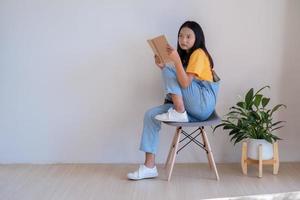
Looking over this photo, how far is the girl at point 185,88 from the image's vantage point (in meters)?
2.61

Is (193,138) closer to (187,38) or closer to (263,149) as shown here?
(263,149)

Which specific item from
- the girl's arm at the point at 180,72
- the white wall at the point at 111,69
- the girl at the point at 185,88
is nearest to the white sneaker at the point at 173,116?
the girl at the point at 185,88

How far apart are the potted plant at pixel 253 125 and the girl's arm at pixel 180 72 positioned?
418 millimetres

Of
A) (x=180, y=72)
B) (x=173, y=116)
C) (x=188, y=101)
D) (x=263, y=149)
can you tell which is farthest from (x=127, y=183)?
(x=263, y=149)

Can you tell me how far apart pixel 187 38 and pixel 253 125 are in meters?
0.67

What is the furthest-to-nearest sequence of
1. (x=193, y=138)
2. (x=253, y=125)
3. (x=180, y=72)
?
(x=193, y=138) < (x=253, y=125) < (x=180, y=72)

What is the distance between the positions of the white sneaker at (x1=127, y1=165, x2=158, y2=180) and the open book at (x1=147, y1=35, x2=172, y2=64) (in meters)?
0.65

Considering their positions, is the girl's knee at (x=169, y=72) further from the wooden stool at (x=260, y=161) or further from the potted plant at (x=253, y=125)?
the wooden stool at (x=260, y=161)

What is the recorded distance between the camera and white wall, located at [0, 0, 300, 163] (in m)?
2.90

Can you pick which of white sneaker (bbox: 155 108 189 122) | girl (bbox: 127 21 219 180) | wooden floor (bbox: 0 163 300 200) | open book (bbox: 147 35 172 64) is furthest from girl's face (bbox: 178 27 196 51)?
wooden floor (bbox: 0 163 300 200)

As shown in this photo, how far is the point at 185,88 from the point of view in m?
2.64

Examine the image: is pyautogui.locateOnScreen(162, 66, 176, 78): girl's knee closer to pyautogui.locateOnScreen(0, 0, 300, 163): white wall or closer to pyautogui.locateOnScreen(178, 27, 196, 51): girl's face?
pyautogui.locateOnScreen(178, 27, 196, 51): girl's face

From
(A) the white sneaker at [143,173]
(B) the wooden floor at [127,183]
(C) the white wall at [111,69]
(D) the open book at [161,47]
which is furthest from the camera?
(C) the white wall at [111,69]

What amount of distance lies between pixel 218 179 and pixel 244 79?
0.70 metres
